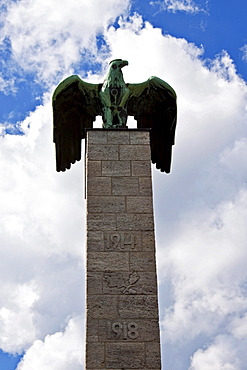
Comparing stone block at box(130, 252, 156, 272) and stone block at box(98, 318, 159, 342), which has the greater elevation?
stone block at box(130, 252, 156, 272)

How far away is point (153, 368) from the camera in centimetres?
1159

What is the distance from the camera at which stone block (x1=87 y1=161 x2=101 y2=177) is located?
13.8 m

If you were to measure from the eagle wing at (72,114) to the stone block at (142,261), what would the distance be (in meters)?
4.35

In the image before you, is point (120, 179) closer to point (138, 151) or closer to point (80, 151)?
point (138, 151)

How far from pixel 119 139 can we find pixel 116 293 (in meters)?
3.64

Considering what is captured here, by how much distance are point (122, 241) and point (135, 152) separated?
7.31 feet

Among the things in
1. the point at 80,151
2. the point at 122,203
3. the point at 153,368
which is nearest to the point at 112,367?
the point at 153,368

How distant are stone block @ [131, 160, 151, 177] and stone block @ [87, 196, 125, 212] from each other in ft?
2.41

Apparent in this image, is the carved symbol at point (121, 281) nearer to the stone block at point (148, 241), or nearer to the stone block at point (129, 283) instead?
the stone block at point (129, 283)

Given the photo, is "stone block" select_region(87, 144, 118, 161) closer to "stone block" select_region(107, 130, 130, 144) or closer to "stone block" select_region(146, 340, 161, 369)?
"stone block" select_region(107, 130, 130, 144)

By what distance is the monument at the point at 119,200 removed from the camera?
39.0 feet

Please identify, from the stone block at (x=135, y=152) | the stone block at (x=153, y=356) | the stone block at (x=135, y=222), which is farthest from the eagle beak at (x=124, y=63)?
the stone block at (x=153, y=356)

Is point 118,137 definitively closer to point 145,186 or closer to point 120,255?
point 145,186

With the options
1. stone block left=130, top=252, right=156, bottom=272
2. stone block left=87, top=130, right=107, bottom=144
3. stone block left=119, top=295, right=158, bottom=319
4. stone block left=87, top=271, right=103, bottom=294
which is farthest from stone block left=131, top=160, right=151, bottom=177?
stone block left=119, top=295, right=158, bottom=319
